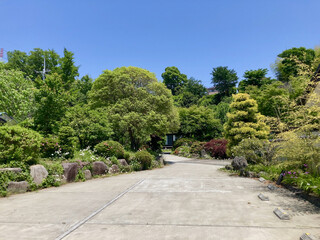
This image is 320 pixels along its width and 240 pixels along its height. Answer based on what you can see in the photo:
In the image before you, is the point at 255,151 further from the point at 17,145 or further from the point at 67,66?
the point at 67,66

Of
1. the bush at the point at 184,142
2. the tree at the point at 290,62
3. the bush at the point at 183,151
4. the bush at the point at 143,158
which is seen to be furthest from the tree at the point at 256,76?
A: the bush at the point at 143,158

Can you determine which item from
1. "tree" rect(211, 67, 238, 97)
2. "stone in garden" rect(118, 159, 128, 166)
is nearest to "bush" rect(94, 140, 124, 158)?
"stone in garden" rect(118, 159, 128, 166)

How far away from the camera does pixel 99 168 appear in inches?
470

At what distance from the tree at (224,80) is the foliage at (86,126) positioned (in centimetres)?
4425

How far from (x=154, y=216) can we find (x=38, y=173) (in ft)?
18.4

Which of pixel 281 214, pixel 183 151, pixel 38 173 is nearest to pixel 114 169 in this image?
pixel 38 173

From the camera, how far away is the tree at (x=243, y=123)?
50.9ft

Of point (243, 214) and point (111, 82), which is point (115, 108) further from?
point (243, 214)

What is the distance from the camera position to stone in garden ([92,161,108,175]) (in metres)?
11.7

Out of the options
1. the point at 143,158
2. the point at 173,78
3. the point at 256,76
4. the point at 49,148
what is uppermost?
the point at 173,78

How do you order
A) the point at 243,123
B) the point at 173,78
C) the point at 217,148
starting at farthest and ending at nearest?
the point at 173,78 → the point at 217,148 → the point at 243,123

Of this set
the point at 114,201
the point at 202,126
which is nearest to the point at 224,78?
the point at 202,126

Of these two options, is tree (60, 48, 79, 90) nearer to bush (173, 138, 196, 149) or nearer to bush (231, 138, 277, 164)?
bush (173, 138, 196, 149)

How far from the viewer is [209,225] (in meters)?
4.35
